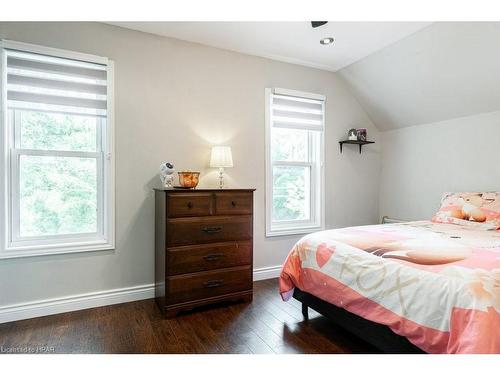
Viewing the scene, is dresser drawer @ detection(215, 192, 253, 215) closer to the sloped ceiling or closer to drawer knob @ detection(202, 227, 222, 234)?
drawer knob @ detection(202, 227, 222, 234)

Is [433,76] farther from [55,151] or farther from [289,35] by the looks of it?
[55,151]

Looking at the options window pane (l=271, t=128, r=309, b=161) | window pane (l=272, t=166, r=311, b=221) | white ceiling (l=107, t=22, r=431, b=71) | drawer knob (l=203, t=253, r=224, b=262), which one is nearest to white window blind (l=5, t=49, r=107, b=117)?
white ceiling (l=107, t=22, r=431, b=71)

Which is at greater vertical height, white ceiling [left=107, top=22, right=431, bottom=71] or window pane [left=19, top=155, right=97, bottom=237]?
white ceiling [left=107, top=22, right=431, bottom=71]

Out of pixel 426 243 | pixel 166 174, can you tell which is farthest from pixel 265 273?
pixel 426 243

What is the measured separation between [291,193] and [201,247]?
1494 millimetres

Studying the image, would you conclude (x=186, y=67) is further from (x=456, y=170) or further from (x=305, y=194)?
(x=456, y=170)

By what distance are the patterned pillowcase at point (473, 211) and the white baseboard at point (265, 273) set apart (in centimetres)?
172

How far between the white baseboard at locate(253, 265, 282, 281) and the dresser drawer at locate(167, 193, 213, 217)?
1.10 m

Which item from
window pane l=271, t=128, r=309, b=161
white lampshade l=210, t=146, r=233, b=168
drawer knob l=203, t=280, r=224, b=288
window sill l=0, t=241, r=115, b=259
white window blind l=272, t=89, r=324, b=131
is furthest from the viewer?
window pane l=271, t=128, r=309, b=161

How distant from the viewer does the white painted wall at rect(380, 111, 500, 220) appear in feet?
9.85

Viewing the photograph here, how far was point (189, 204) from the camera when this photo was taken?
240 centimetres

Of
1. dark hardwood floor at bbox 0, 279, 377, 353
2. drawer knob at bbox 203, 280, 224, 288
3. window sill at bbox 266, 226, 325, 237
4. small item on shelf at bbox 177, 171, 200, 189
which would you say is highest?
small item on shelf at bbox 177, 171, 200, 189
